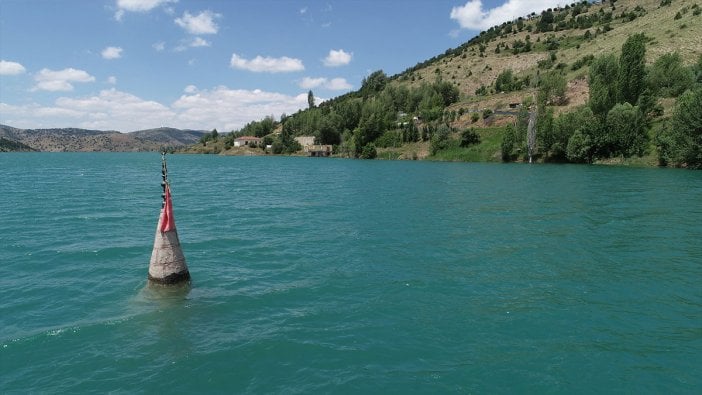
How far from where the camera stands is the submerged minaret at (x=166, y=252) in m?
18.6

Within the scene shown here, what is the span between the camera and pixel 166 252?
19.0 m

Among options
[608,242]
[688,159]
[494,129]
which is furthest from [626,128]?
[608,242]

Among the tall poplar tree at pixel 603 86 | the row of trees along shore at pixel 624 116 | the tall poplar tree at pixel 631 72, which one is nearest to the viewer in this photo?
the row of trees along shore at pixel 624 116

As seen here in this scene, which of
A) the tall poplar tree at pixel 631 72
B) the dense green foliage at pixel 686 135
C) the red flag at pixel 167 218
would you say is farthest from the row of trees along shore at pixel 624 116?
the red flag at pixel 167 218

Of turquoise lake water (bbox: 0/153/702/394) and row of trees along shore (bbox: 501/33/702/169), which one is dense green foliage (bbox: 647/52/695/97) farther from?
turquoise lake water (bbox: 0/153/702/394)

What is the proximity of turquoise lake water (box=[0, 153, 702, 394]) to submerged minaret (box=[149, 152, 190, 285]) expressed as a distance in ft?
2.31

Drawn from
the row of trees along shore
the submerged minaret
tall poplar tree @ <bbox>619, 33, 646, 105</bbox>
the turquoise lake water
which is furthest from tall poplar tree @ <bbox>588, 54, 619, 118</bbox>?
the submerged minaret

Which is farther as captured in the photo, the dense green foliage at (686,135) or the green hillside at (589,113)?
the green hillside at (589,113)

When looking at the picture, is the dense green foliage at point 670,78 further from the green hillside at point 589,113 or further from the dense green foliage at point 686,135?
the dense green foliage at point 686,135

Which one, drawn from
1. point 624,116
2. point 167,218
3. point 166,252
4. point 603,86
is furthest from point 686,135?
point 166,252

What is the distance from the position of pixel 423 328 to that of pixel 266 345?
548cm

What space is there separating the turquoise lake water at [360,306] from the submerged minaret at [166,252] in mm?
703

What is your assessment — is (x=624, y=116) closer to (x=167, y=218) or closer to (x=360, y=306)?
(x=360, y=306)

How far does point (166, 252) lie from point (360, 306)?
28.4 ft
